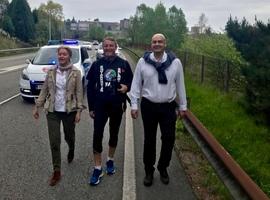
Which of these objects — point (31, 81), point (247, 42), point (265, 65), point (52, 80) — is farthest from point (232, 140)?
point (31, 81)

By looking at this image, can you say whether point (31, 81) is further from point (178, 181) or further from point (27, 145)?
point (178, 181)

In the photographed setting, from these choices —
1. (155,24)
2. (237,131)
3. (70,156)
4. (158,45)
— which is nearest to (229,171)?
(158,45)

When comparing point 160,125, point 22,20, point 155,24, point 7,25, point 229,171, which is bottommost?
point 229,171

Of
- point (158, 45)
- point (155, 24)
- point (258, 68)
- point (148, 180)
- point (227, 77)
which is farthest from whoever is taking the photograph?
point (155, 24)

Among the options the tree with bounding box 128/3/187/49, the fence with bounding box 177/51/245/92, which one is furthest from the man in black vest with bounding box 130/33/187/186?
the tree with bounding box 128/3/187/49

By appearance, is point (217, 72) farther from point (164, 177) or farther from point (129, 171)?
point (164, 177)

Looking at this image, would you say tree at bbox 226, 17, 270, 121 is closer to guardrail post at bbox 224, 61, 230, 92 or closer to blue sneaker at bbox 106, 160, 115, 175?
guardrail post at bbox 224, 61, 230, 92

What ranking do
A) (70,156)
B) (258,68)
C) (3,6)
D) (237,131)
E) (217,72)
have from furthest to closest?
(3,6) → (217,72) → (258,68) → (237,131) → (70,156)

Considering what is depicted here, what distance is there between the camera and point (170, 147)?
201 inches

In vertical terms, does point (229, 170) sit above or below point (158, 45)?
below

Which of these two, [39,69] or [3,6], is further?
[3,6]

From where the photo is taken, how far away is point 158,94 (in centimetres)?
483

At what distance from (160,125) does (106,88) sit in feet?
2.67

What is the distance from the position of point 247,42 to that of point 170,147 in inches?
239
